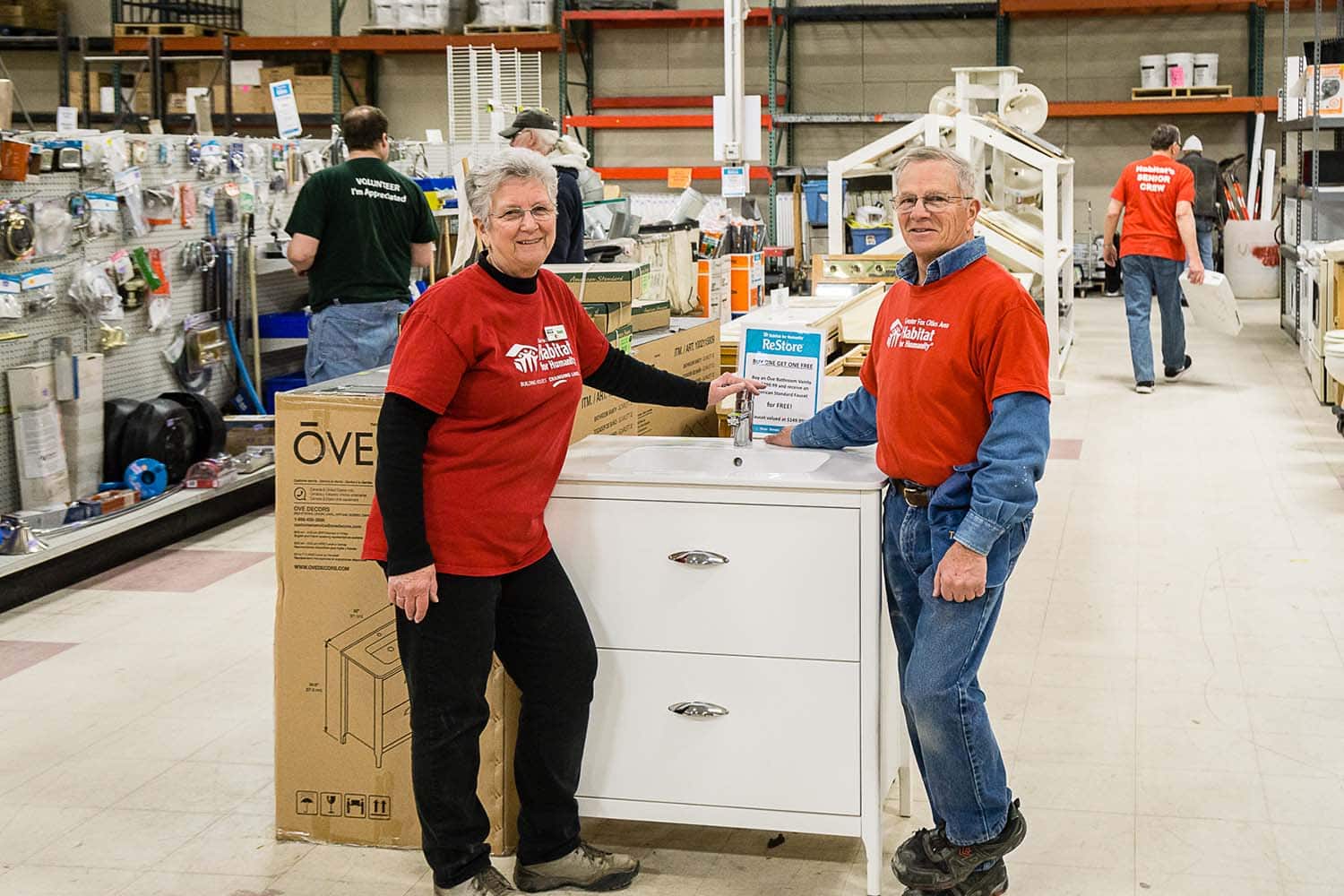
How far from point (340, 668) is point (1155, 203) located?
7.82 m

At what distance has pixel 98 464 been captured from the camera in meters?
6.08

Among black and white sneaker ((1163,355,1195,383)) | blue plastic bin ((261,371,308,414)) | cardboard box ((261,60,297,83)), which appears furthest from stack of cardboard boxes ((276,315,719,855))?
cardboard box ((261,60,297,83))

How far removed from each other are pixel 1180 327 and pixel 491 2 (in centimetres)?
917

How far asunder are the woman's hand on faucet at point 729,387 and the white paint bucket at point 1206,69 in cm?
1362

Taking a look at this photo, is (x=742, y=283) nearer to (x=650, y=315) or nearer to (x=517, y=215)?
(x=650, y=315)

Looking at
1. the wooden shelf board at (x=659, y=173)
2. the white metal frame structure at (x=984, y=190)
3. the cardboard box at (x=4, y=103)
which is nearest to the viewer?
the cardboard box at (x=4, y=103)

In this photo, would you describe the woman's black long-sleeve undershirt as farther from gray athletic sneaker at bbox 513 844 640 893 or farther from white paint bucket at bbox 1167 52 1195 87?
white paint bucket at bbox 1167 52 1195 87

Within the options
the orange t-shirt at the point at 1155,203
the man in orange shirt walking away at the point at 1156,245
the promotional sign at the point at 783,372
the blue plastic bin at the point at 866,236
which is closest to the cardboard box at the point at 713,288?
the promotional sign at the point at 783,372

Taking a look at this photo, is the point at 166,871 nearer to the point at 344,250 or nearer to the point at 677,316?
the point at 677,316

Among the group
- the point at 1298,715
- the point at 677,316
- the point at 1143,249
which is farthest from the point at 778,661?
the point at 1143,249

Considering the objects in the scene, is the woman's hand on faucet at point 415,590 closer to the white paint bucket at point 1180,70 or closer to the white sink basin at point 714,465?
the white sink basin at point 714,465

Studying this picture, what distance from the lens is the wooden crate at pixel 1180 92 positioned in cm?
1536

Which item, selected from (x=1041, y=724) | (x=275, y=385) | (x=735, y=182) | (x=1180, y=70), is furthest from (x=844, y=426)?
(x=1180, y=70)

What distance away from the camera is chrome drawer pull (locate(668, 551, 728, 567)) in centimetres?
293
